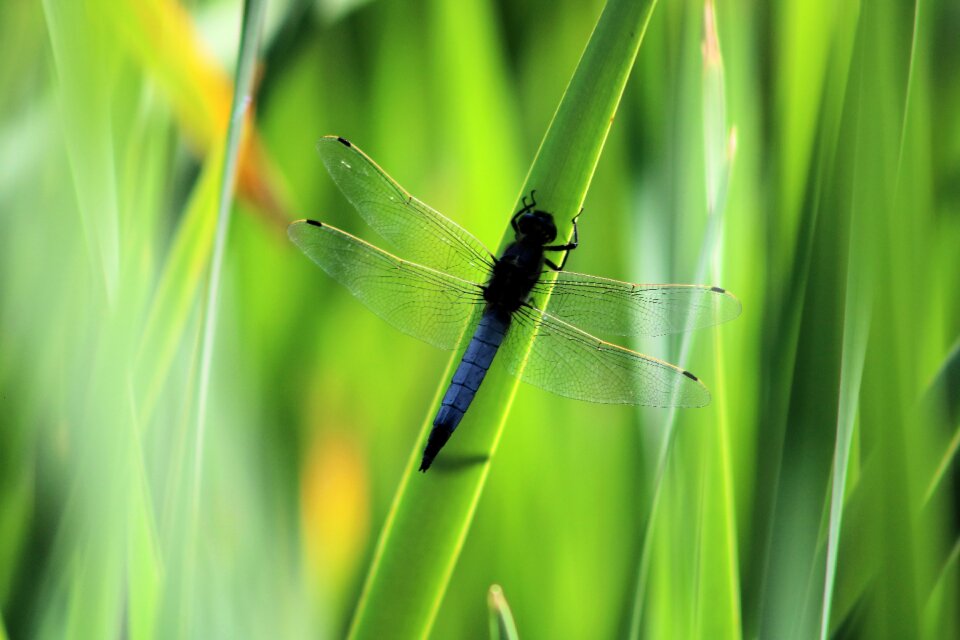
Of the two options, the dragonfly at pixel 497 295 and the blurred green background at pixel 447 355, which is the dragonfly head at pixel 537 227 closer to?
the dragonfly at pixel 497 295

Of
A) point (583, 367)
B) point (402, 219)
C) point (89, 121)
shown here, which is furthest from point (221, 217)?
point (583, 367)

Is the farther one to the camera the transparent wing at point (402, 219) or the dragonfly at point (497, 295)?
the transparent wing at point (402, 219)

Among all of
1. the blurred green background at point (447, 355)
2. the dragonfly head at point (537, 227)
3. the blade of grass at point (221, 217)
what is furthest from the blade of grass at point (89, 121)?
the dragonfly head at point (537, 227)

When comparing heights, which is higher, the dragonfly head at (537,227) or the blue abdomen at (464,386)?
the dragonfly head at (537,227)

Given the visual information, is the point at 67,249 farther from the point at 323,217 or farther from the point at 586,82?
the point at 586,82

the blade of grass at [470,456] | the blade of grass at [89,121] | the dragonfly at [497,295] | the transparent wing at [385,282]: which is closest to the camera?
the blade of grass at [470,456]

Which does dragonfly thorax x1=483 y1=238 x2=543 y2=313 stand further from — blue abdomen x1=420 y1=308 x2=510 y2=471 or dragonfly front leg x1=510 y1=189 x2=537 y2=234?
dragonfly front leg x1=510 y1=189 x2=537 y2=234

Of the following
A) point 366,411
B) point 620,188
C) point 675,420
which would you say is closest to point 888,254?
point 675,420

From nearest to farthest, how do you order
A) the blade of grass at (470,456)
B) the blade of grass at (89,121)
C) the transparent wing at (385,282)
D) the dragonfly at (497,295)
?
the blade of grass at (470,456) < the blade of grass at (89,121) < the dragonfly at (497,295) < the transparent wing at (385,282)
